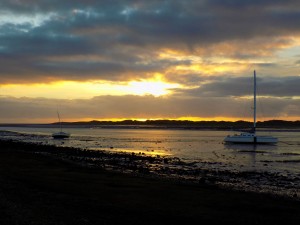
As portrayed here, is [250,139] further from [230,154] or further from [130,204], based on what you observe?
[130,204]

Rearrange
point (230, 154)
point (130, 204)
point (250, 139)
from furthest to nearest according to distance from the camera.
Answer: point (250, 139) < point (230, 154) < point (130, 204)

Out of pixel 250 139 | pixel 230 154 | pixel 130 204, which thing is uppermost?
pixel 250 139

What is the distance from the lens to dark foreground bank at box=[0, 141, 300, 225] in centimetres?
1405

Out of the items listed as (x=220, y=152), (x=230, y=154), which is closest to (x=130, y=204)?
(x=230, y=154)

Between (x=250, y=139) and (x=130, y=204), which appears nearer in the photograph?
(x=130, y=204)

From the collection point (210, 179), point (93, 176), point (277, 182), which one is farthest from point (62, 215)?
point (277, 182)

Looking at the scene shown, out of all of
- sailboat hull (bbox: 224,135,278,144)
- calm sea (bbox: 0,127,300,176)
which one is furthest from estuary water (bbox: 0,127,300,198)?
sailboat hull (bbox: 224,135,278,144)

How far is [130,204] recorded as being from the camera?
55.7 feet

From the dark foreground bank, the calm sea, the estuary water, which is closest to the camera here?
the dark foreground bank

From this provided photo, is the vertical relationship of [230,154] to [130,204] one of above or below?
below

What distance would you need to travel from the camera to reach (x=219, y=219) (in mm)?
14883

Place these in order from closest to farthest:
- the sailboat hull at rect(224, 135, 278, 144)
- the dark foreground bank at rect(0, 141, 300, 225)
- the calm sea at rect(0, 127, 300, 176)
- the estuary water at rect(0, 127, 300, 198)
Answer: the dark foreground bank at rect(0, 141, 300, 225)
the estuary water at rect(0, 127, 300, 198)
the calm sea at rect(0, 127, 300, 176)
the sailboat hull at rect(224, 135, 278, 144)

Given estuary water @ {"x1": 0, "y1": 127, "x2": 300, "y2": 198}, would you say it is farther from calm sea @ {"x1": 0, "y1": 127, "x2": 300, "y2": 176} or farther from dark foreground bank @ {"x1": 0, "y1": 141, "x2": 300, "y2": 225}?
dark foreground bank @ {"x1": 0, "y1": 141, "x2": 300, "y2": 225}

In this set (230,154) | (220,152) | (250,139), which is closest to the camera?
(230,154)
